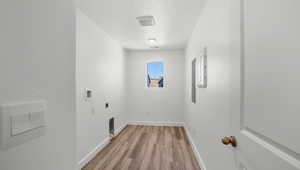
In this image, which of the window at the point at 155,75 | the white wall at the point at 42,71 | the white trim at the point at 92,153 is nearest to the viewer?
the white wall at the point at 42,71

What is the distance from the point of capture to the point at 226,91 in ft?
4.11

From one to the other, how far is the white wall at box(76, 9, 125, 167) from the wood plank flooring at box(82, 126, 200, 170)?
0.33 meters

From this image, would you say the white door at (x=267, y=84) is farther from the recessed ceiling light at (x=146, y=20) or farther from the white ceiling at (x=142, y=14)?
the recessed ceiling light at (x=146, y=20)

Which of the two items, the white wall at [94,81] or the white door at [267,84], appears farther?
the white wall at [94,81]

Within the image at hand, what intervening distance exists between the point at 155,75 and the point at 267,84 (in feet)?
14.4

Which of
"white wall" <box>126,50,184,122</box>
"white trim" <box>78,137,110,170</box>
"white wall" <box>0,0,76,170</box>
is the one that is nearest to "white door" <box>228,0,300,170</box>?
"white wall" <box>0,0,76,170</box>

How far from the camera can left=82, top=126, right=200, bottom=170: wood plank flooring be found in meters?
2.34

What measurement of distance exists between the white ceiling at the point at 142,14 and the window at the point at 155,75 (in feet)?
4.89

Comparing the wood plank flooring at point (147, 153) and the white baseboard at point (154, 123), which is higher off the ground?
the white baseboard at point (154, 123)

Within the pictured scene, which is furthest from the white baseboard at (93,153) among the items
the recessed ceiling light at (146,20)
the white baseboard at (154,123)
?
the recessed ceiling light at (146,20)

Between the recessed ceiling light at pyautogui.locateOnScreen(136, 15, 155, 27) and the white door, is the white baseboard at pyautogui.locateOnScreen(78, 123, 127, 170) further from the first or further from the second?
the recessed ceiling light at pyautogui.locateOnScreen(136, 15, 155, 27)

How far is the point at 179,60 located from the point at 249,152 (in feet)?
14.1

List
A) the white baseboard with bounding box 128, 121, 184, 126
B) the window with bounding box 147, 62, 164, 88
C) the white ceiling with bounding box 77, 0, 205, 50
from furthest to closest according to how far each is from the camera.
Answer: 1. the window with bounding box 147, 62, 164, 88
2. the white baseboard with bounding box 128, 121, 184, 126
3. the white ceiling with bounding box 77, 0, 205, 50

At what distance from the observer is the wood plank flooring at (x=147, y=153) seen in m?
2.34
